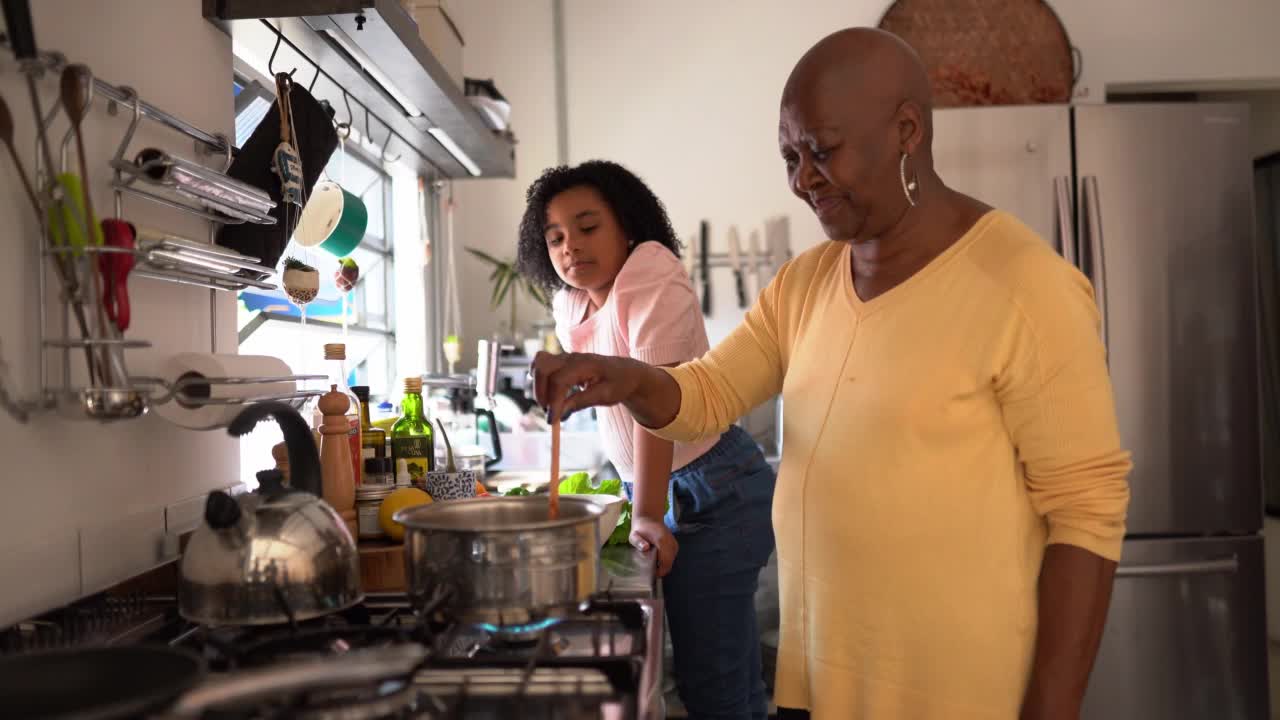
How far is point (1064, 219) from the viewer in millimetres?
2855

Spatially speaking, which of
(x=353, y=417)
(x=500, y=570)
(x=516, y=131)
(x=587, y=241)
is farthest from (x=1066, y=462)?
(x=516, y=131)

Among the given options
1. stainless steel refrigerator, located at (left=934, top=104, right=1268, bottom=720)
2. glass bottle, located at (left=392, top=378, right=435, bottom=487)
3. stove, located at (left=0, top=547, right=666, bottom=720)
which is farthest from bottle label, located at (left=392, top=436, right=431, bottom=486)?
stainless steel refrigerator, located at (left=934, top=104, right=1268, bottom=720)

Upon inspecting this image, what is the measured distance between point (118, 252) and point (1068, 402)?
3.43ft

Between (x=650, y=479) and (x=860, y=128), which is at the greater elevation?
(x=860, y=128)

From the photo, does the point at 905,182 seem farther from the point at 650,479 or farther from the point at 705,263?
the point at 705,263

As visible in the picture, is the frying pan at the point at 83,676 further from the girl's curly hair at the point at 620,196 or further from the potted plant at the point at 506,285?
the potted plant at the point at 506,285

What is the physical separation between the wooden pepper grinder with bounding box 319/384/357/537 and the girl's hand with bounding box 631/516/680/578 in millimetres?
475

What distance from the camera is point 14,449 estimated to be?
1.02 m

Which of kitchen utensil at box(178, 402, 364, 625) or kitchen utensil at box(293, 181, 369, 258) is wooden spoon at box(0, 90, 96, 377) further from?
kitchen utensil at box(293, 181, 369, 258)

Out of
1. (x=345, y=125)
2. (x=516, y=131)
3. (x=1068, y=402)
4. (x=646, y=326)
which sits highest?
(x=516, y=131)

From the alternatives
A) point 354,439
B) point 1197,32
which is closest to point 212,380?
point 354,439

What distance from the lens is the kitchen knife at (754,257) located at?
3.65m

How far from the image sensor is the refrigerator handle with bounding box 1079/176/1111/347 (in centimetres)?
281

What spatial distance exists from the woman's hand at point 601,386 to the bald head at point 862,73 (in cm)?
43
